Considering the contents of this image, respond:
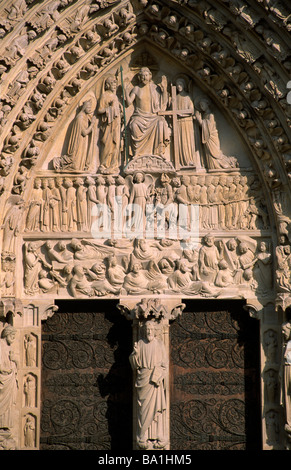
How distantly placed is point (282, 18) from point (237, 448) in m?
5.26

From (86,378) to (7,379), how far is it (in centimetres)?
105

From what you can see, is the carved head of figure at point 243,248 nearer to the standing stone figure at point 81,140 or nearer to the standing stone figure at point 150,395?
the standing stone figure at point 150,395

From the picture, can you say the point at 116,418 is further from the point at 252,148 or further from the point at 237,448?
the point at 252,148

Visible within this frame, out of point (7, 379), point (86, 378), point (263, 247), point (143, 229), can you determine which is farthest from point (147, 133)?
point (7, 379)

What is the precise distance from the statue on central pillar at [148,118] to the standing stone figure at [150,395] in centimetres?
235

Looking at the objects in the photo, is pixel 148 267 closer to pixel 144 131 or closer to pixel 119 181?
pixel 119 181

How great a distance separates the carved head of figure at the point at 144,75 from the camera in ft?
37.4

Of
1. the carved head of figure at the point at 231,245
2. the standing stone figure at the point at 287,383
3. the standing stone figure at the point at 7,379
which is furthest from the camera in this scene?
the carved head of figure at the point at 231,245

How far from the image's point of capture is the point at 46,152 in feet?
37.4

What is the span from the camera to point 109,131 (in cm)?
1138

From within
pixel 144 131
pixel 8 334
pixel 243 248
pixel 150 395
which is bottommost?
pixel 150 395

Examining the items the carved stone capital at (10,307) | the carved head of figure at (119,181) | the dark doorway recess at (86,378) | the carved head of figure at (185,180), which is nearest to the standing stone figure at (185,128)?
the carved head of figure at (185,180)

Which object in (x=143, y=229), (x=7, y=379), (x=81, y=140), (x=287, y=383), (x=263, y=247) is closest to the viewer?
(x=287, y=383)

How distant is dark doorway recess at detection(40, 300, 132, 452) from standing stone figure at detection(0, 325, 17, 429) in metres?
0.52
